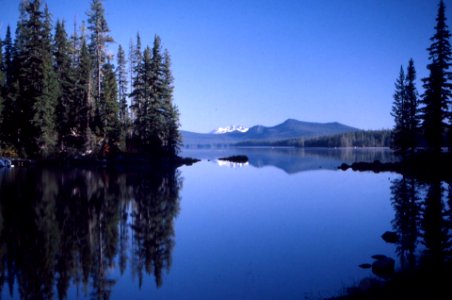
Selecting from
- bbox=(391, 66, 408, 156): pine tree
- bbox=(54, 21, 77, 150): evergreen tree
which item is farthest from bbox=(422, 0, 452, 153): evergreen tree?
bbox=(54, 21, 77, 150): evergreen tree

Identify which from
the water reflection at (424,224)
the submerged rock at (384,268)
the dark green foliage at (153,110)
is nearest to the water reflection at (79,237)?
the submerged rock at (384,268)

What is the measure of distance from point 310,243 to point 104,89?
45.7m

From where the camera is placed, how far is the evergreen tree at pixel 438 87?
4270 centimetres

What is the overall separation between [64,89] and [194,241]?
151 ft

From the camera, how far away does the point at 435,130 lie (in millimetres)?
42188

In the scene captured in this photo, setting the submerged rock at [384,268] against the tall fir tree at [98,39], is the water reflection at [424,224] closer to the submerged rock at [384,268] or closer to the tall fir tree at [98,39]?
the submerged rock at [384,268]

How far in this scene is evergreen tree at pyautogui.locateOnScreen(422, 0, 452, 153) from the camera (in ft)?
140

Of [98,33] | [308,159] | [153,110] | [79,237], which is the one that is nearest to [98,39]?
[98,33]

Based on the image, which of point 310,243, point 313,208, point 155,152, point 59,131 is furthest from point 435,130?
point 59,131

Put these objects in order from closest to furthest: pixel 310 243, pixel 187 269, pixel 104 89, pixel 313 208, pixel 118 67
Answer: pixel 187 269 < pixel 310 243 < pixel 313 208 < pixel 104 89 < pixel 118 67

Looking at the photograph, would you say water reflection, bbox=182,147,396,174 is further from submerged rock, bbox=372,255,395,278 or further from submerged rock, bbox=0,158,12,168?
submerged rock, bbox=372,255,395,278

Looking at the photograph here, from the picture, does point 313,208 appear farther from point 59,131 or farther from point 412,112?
point 412,112

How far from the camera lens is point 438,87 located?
4322 centimetres

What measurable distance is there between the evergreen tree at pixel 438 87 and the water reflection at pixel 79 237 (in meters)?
34.1
